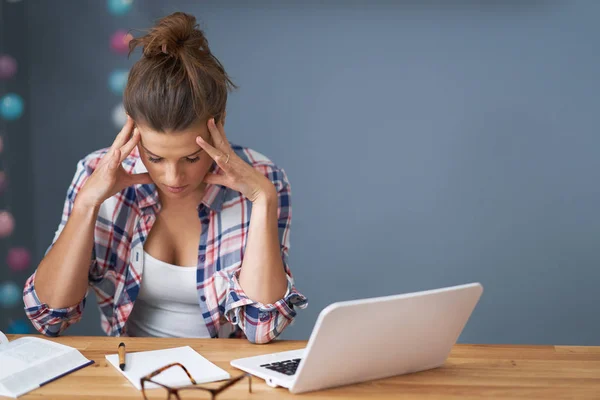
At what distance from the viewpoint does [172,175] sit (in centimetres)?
162

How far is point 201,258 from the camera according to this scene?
1812 millimetres

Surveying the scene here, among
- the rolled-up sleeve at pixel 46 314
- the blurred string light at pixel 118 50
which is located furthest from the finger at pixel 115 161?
the blurred string light at pixel 118 50

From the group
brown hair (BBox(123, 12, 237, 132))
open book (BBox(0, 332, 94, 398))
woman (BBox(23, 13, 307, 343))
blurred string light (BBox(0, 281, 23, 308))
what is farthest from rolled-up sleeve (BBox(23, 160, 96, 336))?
blurred string light (BBox(0, 281, 23, 308))

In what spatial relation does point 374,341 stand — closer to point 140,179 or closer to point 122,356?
point 122,356

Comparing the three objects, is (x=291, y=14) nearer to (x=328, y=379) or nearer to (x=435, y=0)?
(x=435, y=0)

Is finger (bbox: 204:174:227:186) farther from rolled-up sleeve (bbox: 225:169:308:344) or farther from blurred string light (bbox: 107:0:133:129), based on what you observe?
blurred string light (bbox: 107:0:133:129)

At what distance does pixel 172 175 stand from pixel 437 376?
72cm

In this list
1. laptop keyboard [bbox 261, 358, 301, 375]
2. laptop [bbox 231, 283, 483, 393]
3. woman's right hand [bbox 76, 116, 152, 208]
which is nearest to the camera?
laptop [bbox 231, 283, 483, 393]

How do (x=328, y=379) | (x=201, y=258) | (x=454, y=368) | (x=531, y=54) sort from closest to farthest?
(x=328, y=379), (x=454, y=368), (x=201, y=258), (x=531, y=54)

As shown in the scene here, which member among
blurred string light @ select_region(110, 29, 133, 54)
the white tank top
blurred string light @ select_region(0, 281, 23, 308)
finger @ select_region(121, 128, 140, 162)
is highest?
blurred string light @ select_region(110, 29, 133, 54)

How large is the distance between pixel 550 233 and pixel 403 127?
0.71 meters

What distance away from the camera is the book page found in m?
1.24

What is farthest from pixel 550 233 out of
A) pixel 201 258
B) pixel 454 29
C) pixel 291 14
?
pixel 201 258

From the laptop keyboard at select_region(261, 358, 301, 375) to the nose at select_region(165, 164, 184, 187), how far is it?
1.62ft
